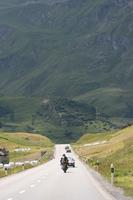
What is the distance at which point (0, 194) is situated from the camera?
40719mm

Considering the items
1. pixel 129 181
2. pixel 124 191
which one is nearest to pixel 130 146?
pixel 129 181

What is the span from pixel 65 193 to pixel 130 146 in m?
76.3

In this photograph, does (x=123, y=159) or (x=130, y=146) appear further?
(x=130, y=146)

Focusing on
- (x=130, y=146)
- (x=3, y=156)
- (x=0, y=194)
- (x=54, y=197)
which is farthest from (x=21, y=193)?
(x=3, y=156)

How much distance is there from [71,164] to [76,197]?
60.8m

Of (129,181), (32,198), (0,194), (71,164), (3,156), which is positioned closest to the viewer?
(32,198)

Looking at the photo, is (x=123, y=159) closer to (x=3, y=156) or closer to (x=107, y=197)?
(x=107, y=197)

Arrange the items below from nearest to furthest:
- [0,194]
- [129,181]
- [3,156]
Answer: [0,194] < [129,181] < [3,156]

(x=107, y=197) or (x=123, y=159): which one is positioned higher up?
(x=123, y=159)

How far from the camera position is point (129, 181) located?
5384 cm

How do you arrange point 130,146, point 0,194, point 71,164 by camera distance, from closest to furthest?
1. point 0,194
2. point 71,164
3. point 130,146

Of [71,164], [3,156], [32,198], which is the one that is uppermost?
[3,156]

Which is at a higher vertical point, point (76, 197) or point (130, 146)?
point (130, 146)

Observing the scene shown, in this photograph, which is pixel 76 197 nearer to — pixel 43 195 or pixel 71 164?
pixel 43 195
